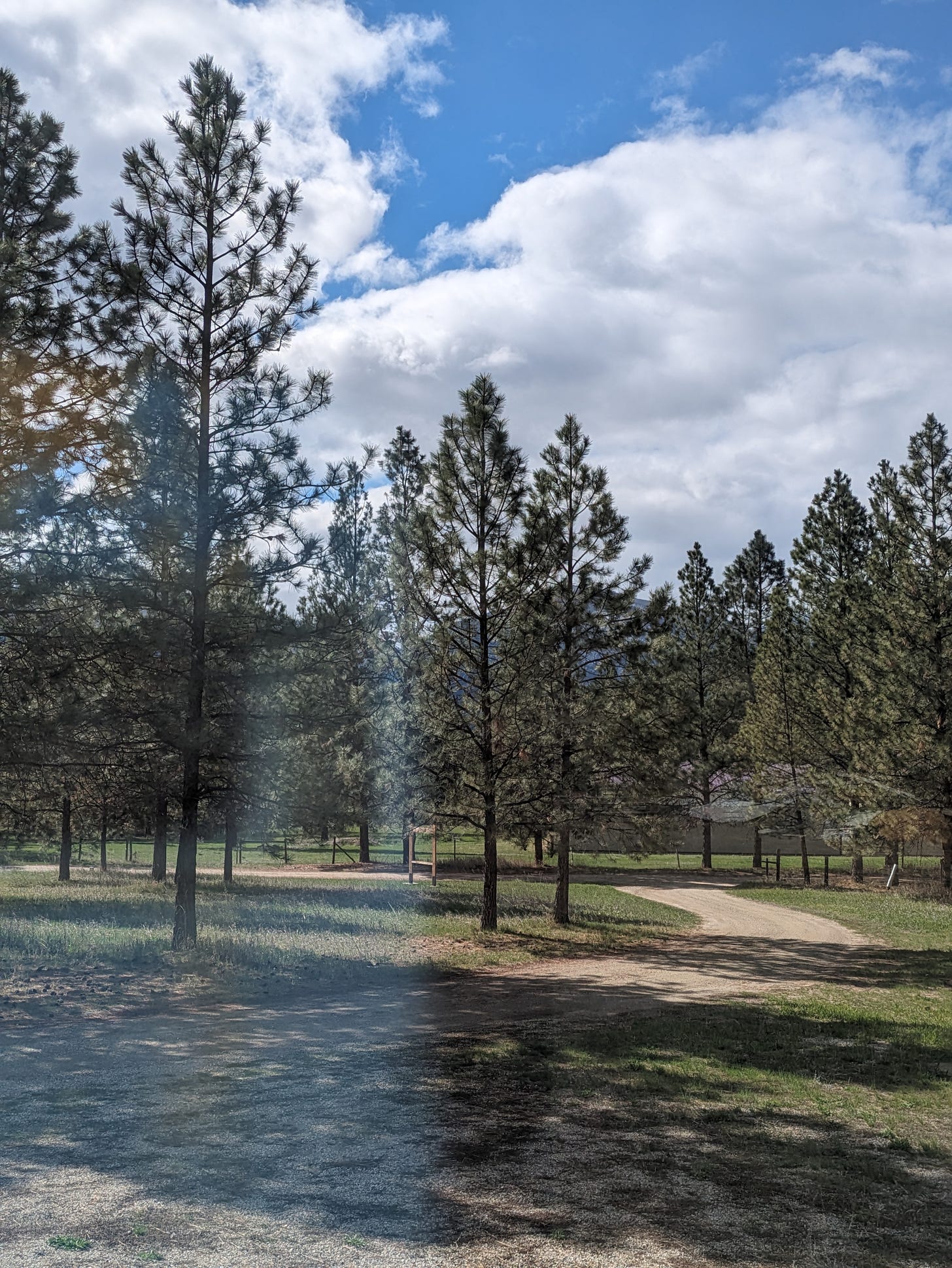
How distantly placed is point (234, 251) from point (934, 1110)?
13.7 meters

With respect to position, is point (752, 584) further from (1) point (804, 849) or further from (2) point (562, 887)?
(2) point (562, 887)

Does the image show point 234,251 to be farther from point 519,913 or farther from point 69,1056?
point 519,913

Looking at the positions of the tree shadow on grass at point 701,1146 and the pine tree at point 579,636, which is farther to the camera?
the pine tree at point 579,636

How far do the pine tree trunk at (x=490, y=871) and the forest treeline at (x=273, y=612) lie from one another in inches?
2.4

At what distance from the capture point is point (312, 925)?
18.0 m

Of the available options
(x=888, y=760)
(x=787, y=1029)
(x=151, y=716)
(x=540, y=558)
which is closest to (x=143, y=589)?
(x=151, y=716)

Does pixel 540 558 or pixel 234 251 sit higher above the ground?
pixel 234 251

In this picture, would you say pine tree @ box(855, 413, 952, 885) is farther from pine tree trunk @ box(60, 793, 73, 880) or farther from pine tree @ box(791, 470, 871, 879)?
pine tree trunk @ box(60, 793, 73, 880)

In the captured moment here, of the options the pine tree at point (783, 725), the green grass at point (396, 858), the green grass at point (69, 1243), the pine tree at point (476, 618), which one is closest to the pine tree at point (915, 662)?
the pine tree at point (783, 725)

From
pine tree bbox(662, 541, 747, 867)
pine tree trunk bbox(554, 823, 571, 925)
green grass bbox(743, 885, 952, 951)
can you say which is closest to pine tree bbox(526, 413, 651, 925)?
pine tree trunk bbox(554, 823, 571, 925)

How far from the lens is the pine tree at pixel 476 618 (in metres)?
17.9

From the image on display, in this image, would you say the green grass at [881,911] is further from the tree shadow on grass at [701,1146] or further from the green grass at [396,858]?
the tree shadow on grass at [701,1146]

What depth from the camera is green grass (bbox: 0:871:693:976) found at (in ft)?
46.4

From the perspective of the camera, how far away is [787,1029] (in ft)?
32.5
